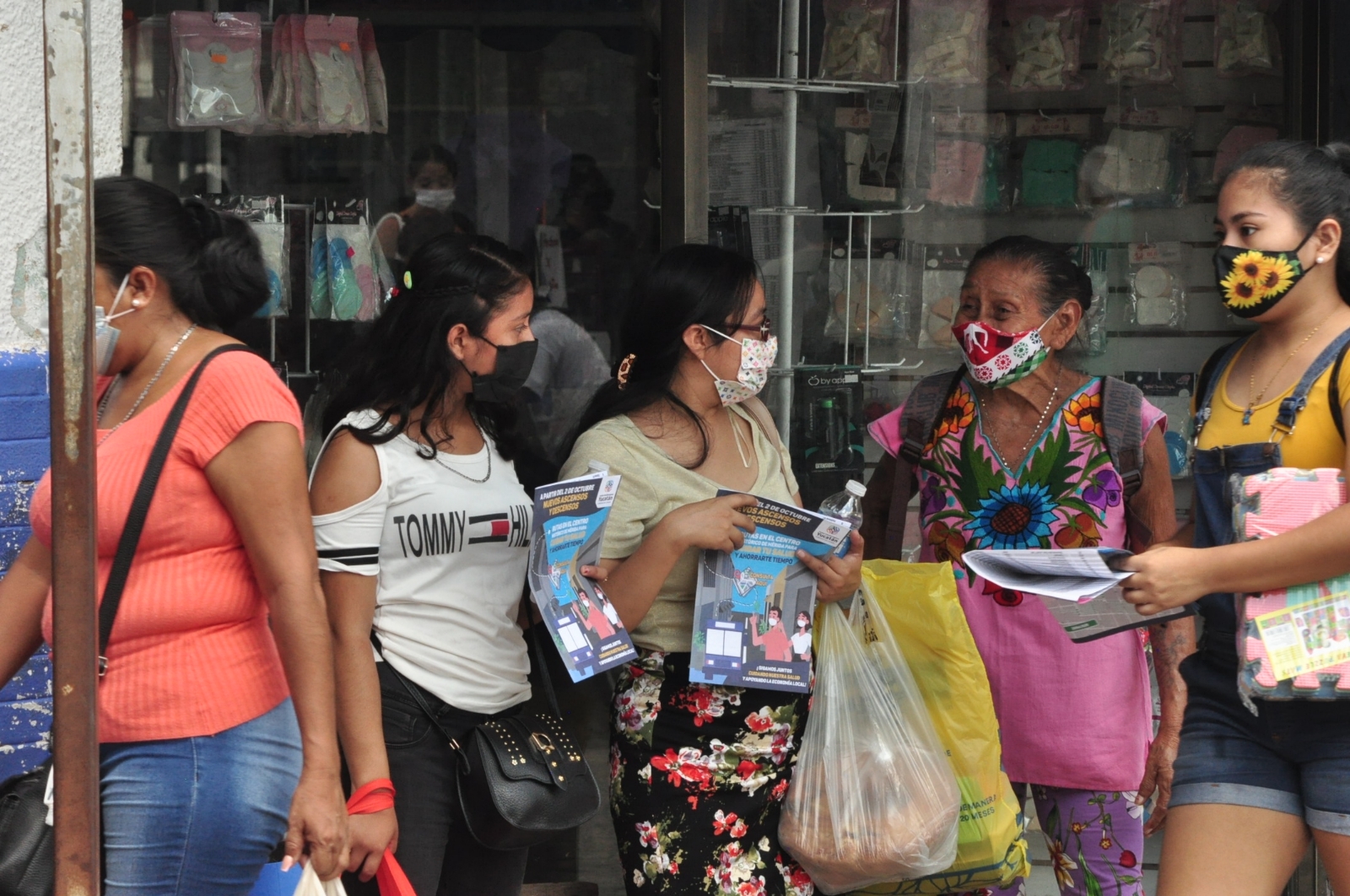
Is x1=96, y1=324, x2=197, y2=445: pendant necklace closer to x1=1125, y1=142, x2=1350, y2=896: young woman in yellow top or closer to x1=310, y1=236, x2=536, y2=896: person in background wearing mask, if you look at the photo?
x1=310, y1=236, x2=536, y2=896: person in background wearing mask

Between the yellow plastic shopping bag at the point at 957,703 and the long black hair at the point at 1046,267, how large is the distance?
72 centimetres

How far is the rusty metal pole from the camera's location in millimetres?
1787

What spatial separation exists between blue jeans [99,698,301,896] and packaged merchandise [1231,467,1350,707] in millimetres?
1623

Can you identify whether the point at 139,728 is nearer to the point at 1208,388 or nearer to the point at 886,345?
the point at 1208,388

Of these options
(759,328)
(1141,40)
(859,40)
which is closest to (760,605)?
(759,328)

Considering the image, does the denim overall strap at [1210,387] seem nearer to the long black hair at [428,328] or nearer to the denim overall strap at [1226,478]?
the denim overall strap at [1226,478]

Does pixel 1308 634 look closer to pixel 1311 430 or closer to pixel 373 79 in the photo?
pixel 1311 430

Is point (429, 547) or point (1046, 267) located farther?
point (1046, 267)

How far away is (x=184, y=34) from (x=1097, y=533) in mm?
2792

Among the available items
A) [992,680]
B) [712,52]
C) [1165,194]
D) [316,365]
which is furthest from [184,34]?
[1165,194]

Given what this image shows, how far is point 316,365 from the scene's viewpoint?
418cm

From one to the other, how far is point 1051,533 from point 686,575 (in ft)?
2.89

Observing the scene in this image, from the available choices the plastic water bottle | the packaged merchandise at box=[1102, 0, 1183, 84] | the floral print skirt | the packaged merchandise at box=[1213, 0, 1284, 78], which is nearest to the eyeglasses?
the plastic water bottle

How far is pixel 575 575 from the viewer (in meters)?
2.72
